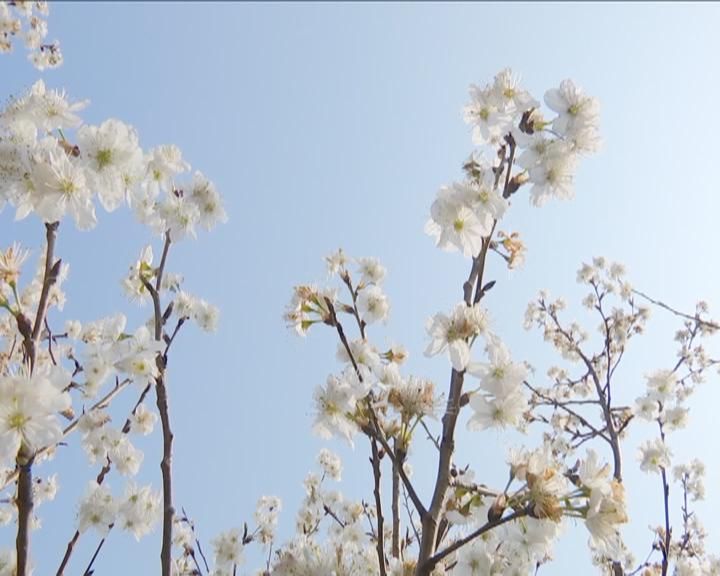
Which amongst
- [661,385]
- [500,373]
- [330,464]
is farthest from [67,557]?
[661,385]

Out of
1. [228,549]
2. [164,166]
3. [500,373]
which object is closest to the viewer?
[500,373]

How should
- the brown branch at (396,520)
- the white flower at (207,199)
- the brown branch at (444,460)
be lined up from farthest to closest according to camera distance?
the white flower at (207,199) → the brown branch at (396,520) → the brown branch at (444,460)

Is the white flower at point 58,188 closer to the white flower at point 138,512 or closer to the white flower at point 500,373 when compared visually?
the white flower at point 500,373

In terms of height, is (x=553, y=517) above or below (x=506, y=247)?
below

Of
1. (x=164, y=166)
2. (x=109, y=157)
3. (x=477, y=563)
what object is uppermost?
(x=164, y=166)

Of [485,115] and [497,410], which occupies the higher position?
[485,115]

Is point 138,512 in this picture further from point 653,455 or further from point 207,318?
point 653,455

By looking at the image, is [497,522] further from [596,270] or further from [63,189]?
[596,270]

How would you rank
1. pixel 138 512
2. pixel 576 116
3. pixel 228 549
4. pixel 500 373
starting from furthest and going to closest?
pixel 228 549, pixel 138 512, pixel 576 116, pixel 500 373

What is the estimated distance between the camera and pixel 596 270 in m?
8.41

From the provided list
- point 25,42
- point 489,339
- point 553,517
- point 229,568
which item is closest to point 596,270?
point 229,568

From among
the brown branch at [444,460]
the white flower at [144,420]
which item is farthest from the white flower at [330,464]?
the brown branch at [444,460]

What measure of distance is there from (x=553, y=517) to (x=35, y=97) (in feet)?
7.78

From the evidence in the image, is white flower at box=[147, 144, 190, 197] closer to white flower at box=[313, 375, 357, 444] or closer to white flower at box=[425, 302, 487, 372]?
white flower at box=[313, 375, 357, 444]
